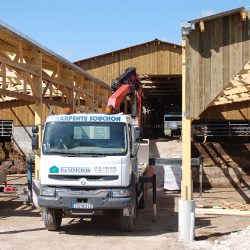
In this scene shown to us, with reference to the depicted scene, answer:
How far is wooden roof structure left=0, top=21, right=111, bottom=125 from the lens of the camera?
11961 mm

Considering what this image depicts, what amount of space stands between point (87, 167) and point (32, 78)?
6.96 metres

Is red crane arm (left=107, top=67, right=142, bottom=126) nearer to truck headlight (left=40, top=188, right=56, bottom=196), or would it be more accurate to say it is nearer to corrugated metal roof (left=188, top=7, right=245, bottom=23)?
corrugated metal roof (left=188, top=7, right=245, bottom=23)

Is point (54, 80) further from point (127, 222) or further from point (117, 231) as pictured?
point (127, 222)

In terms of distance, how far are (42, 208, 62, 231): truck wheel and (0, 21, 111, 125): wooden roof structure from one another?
14.1 ft

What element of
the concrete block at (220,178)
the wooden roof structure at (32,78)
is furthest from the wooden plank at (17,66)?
the concrete block at (220,178)

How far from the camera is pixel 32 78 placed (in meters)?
14.1

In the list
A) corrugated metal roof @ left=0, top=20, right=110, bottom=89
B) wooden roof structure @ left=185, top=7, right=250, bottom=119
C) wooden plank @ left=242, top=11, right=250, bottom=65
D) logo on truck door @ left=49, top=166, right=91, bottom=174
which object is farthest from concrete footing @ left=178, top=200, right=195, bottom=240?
corrugated metal roof @ left=0, top=20, right=110, bottom=89

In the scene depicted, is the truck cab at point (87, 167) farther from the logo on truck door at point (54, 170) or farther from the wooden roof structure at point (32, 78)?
the wooden roof structure at point (32, 78)

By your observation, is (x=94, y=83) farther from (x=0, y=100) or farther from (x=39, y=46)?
(x=39, y=46)

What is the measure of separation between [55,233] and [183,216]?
3.16 metres

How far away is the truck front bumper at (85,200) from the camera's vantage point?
8.19m

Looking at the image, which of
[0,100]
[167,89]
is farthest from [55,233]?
[167,89]

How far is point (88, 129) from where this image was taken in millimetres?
8805

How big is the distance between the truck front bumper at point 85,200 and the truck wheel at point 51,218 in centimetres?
54
